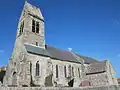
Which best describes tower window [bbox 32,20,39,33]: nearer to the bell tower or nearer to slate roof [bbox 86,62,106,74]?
the bell tower

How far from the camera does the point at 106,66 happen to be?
36125mm

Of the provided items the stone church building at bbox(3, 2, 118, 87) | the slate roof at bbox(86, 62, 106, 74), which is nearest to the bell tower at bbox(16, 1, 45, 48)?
the stone church building at bbox(3, 2, 118, 87)

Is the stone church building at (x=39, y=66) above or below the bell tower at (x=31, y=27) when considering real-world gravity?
below

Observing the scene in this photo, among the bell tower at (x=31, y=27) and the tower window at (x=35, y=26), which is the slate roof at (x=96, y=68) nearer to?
the bell tower at (x=31, y=27)

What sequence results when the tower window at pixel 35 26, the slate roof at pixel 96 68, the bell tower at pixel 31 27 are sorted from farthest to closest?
the slate roof at pixel 96 68 → the tower window at pixel 35 26 → the bell tower at pixel 31 27

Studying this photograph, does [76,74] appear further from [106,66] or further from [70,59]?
[106,66]

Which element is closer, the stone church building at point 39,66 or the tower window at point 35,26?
the stone church building at point 39,66

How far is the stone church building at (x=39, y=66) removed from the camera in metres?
27.2

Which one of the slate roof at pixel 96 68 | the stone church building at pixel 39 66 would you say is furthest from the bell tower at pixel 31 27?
the slate roof at pixel 96 68

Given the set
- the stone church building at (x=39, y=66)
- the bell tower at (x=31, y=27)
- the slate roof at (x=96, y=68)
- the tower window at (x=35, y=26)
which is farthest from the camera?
the slate roof at (x=96, y=68)

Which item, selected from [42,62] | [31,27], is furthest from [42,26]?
[42,62]

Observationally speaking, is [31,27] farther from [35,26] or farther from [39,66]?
[39,66]

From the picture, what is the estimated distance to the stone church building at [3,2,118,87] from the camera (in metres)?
27.2

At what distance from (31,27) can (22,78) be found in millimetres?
12515
